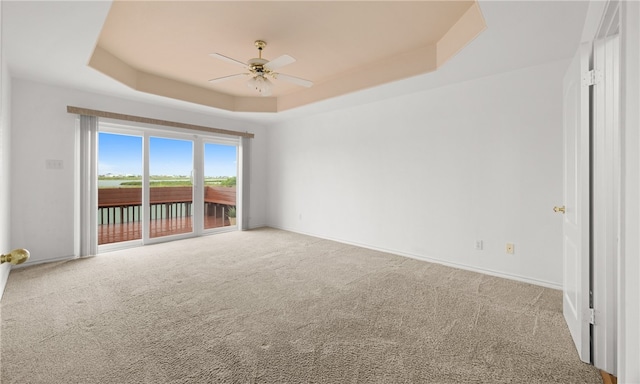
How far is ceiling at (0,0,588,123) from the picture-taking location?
2.17 m

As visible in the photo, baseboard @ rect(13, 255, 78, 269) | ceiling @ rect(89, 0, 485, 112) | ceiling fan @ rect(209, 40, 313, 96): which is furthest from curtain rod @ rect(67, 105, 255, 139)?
ceiling fan @ rect(209, 40, 313, 96)

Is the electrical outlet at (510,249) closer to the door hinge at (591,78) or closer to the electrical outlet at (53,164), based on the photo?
the door hinge at (591,78)

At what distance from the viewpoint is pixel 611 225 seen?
171 cm

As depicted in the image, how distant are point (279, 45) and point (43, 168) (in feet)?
11.5

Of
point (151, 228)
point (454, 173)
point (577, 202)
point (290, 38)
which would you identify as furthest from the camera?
point (151, 228)

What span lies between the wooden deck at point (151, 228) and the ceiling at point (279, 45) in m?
2.10

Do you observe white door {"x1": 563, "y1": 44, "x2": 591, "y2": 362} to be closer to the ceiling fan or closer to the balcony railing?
the ceiling fan

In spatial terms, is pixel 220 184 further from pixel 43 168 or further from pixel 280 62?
pixel 280 62

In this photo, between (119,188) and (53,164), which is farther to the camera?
(119,188)

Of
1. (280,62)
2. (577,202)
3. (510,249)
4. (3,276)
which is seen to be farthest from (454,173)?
(3,276)

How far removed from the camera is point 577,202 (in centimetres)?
202

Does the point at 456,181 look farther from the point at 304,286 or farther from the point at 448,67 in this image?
the point at 304,286

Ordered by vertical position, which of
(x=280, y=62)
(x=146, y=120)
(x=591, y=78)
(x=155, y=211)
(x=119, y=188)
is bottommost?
(x=155, y=211)

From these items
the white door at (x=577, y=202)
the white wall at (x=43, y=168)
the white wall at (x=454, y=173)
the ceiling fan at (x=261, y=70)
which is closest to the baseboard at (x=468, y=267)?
the white wall at (x=454, y=173)
